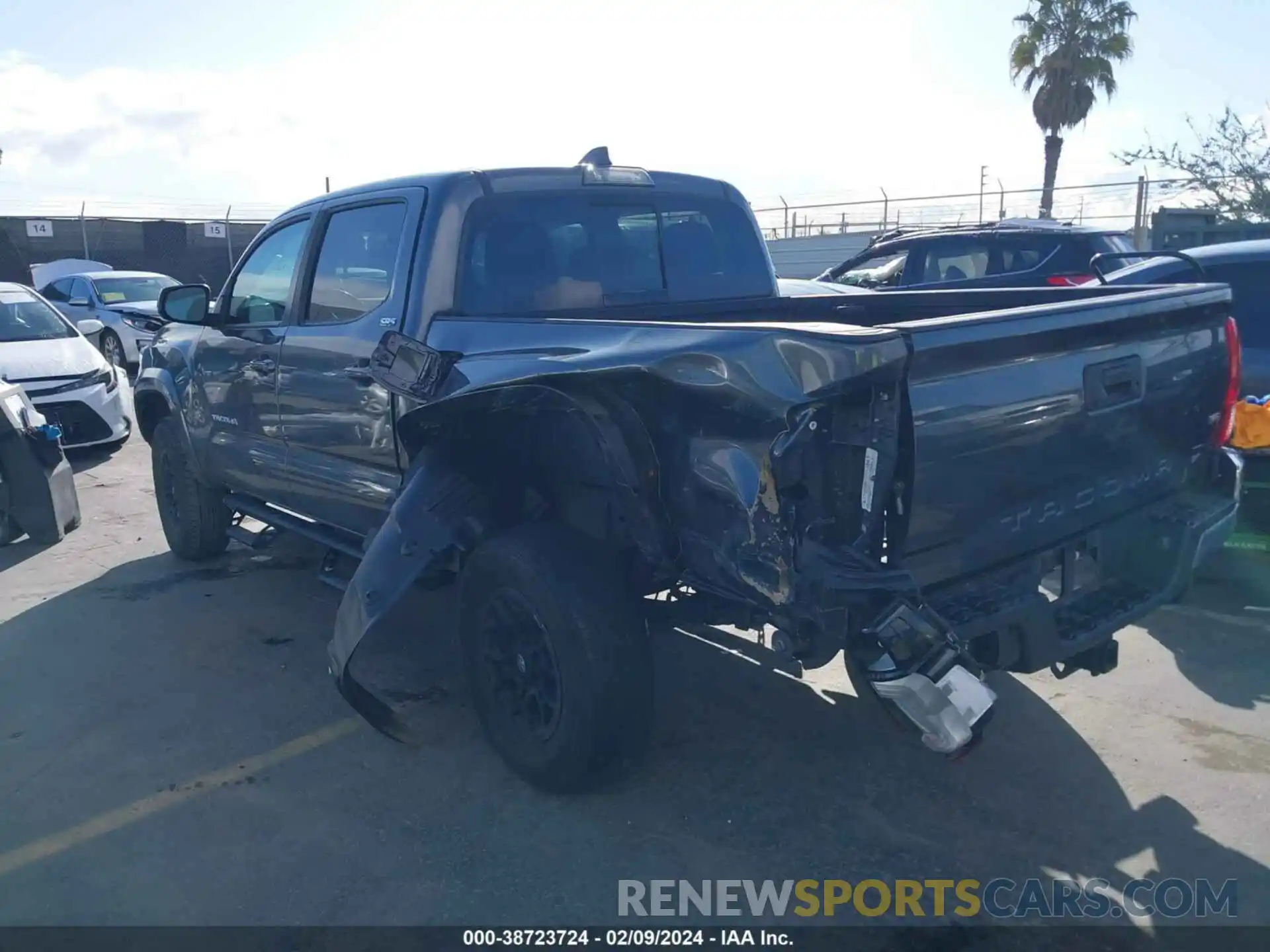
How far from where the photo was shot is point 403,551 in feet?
12.7

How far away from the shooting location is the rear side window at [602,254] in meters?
4.38

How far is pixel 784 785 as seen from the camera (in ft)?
13.0

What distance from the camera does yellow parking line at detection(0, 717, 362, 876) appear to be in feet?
11.8

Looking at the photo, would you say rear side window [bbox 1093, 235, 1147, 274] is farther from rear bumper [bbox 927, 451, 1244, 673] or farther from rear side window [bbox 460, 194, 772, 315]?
rear bumper [bbox 927, 451, 1244, 673]

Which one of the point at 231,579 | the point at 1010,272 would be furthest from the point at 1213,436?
the point at 1010,272

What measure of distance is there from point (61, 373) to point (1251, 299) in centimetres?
905

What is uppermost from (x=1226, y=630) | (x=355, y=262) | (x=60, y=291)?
(x=355, y=262)

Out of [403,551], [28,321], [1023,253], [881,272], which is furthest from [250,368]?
[881,272]

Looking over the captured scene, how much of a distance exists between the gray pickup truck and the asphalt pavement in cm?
33

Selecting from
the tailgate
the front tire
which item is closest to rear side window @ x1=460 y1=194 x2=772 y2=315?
the tailgate

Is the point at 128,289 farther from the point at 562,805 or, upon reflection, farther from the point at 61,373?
the point at 562,805

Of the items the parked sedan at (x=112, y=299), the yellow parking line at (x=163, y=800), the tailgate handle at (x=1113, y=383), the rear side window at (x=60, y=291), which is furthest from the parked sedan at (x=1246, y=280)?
the rear side window at (x=60, y=291)

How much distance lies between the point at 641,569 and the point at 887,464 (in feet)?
3.83

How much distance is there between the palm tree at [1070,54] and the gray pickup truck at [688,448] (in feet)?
78.0
